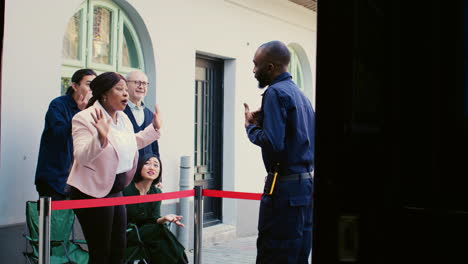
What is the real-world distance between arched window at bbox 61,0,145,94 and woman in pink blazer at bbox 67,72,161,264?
112 cm

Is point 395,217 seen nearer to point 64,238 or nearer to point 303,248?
point 303,248

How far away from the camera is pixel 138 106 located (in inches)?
292

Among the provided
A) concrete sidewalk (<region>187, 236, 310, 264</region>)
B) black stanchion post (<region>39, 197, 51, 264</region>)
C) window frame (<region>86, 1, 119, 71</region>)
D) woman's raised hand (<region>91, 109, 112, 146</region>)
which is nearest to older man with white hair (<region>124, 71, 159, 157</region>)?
window frame (<region>86, 1, 119, 71</region>)

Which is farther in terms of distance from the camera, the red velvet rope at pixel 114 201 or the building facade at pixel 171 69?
the building facade at pixel 171 69

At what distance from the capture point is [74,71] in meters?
7.41

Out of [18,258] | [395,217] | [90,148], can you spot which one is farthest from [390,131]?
[18,258]

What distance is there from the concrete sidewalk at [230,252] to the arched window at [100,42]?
7.92 feet

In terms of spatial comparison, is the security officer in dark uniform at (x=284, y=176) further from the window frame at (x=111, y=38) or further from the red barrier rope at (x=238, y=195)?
the window frame at (x=111, y=38)

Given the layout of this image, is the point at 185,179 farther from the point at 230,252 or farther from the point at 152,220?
the point at 152,220

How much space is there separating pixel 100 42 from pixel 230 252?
3193mm

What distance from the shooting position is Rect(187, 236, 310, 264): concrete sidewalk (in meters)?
8.62

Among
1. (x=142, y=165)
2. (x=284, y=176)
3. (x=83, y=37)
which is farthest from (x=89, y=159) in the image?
(x=284, y=176)

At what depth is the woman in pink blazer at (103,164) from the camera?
597cm

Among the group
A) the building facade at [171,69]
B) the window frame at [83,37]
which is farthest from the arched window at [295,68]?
the window frame at [83,37]
